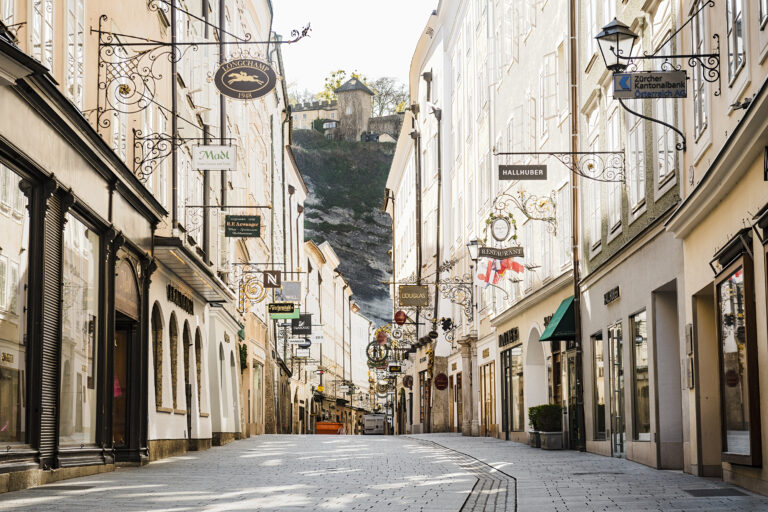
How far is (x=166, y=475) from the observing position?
15797mm

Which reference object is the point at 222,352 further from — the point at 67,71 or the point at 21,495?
the point at 21,495

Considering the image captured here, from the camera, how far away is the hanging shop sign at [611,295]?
65.9 ft

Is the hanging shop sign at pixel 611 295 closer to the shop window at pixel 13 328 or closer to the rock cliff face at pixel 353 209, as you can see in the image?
the shop window at pixel 13 328

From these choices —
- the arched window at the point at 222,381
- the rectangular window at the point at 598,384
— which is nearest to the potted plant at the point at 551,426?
the rectangular window at the point at 598,384

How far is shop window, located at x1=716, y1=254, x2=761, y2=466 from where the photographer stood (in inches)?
459

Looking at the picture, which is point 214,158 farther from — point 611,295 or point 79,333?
point 611,295

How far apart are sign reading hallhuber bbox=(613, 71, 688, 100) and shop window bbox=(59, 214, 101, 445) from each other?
24.1 feet

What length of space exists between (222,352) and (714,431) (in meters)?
20.0

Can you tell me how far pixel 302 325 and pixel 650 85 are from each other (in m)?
47.4

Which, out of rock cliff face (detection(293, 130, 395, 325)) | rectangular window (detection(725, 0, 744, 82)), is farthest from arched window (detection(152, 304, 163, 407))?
rock cliff face (detection(293, 130, 395, 325))

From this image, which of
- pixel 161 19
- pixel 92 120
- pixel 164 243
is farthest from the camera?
pixel 161 19

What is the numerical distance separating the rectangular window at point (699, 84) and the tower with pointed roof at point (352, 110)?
154m

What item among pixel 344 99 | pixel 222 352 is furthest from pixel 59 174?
pixel 344 99

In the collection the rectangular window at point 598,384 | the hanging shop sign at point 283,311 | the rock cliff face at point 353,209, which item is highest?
the rock cliff face at point 353,209
